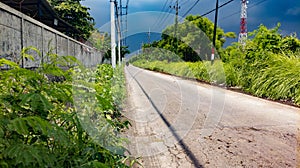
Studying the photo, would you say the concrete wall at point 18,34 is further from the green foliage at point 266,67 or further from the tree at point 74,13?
the tree at point 74,13

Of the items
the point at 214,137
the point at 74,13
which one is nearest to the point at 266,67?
the point at 214,137

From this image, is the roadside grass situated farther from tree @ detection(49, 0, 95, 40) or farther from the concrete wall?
tree @ detection(49, 0, 95, 40)

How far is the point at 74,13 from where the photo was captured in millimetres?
17875

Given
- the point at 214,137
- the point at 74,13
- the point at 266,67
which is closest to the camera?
the point at 214,137

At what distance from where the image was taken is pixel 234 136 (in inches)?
157

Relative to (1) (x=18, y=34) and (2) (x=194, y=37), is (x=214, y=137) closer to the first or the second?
A: (1) (x=18, y=34)

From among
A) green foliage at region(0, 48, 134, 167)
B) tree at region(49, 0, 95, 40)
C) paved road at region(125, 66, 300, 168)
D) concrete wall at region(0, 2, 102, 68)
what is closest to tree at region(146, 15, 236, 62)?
tree at region(49, 0, 95, 40)

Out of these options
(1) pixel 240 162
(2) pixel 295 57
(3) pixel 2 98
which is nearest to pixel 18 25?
(3) pixel 2 98

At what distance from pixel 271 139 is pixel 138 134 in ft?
6.84

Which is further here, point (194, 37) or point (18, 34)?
point (194, 37)

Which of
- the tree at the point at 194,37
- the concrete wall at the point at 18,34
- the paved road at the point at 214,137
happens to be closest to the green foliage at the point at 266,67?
the paved road at the point at 214,137

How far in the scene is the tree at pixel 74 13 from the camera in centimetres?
1711

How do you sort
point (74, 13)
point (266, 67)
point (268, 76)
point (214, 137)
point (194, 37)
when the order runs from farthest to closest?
point (194, 37)
point (74, 13)
point (266, 67)
point (268, 76)
point (214, 137)

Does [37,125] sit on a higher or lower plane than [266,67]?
lower
